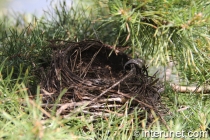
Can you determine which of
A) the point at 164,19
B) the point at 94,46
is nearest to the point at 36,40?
the point at 94,46

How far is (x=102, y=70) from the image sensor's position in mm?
1078

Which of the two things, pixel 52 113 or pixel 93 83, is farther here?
pixel 93 83

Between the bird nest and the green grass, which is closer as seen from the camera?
the green grass

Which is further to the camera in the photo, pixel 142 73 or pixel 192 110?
pixel 142 73

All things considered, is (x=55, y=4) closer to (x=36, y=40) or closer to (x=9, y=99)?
(x=36, y=40)

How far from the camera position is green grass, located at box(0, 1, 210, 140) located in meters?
0.61

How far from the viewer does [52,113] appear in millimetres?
564

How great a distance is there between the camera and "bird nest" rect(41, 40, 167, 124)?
0.83 meters

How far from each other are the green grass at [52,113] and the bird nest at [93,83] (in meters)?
0.03

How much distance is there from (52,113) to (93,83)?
1.11 ft

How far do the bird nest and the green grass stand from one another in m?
0.03

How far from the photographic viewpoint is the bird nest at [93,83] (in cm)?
→ 83

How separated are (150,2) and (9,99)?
36cm

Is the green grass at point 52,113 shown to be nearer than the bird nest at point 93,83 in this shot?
Yes
